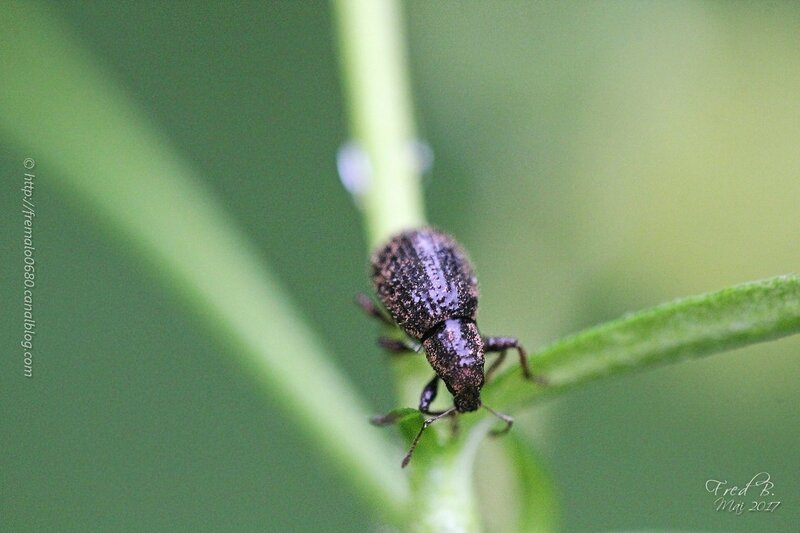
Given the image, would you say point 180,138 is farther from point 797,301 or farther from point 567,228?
point 797,301

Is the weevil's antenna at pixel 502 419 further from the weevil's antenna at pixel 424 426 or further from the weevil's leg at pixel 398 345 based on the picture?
the weevil's leg at pixel 398 345

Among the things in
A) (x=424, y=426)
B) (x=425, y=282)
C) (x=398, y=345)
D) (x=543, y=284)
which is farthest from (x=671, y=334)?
(x=543, y=284)

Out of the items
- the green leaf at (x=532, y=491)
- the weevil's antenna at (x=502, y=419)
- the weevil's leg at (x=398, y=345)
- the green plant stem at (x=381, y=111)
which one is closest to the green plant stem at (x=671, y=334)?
the weevil's antenna at (x=502, y=419)

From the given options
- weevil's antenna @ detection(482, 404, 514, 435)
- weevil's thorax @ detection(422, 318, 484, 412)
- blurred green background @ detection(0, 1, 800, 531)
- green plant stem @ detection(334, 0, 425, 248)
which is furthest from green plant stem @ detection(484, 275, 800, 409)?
blurred green background @ detection(0, 1, 800, 531)

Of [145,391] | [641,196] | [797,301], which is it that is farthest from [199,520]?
[797,301]

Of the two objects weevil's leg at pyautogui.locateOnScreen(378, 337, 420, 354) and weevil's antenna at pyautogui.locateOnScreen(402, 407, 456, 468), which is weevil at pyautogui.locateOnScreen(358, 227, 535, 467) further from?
weevil's antenna at pyautogui.locateOnScreen(402, 407, 456, 468)

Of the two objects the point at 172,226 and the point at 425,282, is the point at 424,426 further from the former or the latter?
the point at 172,226
